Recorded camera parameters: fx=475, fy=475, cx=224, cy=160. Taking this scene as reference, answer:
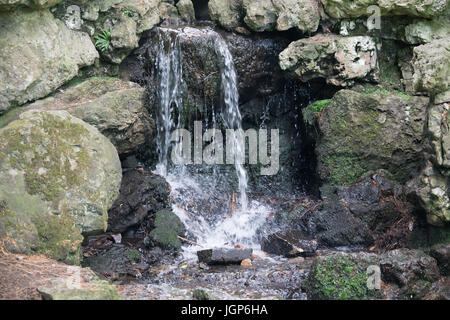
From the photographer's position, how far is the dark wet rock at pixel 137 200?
7551mm

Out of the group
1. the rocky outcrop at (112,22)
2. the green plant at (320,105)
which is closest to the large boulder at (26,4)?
the rocky outcrop at (112,22)

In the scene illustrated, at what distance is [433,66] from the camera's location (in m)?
6.05

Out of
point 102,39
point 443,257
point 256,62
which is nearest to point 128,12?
point 102,39

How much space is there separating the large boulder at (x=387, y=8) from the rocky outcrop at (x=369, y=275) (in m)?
4.51

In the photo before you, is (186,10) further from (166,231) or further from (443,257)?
(443,257)

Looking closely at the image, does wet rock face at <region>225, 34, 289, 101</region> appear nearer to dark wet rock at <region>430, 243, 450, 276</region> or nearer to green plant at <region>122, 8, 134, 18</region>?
green plant at <region>122, 8, 134, 18</region>

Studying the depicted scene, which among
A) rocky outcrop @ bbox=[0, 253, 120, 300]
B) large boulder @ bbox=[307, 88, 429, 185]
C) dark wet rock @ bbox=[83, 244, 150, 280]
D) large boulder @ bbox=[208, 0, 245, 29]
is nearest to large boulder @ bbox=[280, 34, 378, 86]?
large boulder @ bbox=[307, 88, 429, 185]

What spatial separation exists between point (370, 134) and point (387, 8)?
7.30 feet

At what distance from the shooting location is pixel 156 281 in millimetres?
6039

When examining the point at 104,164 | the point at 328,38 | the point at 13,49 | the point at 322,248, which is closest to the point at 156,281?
the point at 104,164

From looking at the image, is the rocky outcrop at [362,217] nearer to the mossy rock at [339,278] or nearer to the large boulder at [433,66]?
the mossy rock at [339,278]

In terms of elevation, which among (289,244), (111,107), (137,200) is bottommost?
(289,244)

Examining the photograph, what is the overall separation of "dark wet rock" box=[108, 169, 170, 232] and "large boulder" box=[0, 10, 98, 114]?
Answer: 1.98 meters

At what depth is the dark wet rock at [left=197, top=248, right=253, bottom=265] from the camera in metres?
6.53
